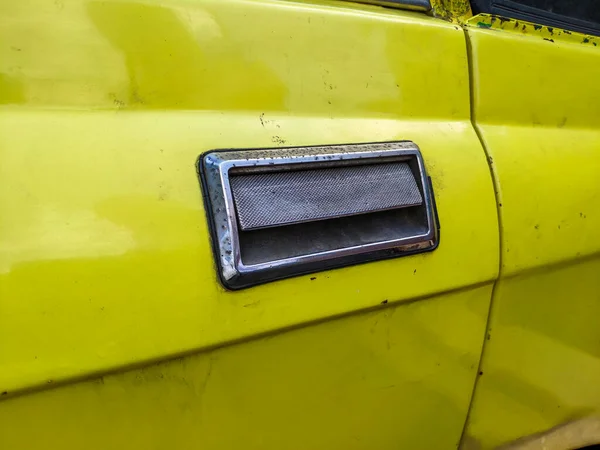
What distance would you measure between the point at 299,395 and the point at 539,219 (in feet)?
2.19

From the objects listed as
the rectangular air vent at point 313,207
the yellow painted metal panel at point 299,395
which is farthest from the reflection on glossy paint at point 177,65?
the yellow painted metal panel at point 299,395

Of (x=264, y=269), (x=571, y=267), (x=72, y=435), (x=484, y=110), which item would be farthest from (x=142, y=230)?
(x=571, y=267)

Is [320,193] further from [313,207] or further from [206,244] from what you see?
[206,244]

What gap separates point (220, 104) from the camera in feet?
3.31

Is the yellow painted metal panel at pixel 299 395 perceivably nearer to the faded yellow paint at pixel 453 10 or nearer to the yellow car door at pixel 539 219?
the yellow car door at pixel 539 219

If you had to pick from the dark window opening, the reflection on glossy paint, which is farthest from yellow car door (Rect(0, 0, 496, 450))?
the dark window opening

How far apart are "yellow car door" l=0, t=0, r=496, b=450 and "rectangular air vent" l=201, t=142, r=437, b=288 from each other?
3 centimetres

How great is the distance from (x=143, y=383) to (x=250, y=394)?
0.60 feet

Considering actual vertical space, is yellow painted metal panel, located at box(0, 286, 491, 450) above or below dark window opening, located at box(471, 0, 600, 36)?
below

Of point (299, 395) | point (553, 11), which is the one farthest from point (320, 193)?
point (553, 11)

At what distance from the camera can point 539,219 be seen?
1.25 metres

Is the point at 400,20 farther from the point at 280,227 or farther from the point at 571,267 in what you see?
the point at 571,267

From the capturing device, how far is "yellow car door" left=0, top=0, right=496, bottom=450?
2.64 ft

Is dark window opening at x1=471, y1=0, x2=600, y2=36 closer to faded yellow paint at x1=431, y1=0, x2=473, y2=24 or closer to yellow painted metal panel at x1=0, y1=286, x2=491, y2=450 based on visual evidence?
faded yellow paint at x1=431, y1=0, x2=473, y2=24
